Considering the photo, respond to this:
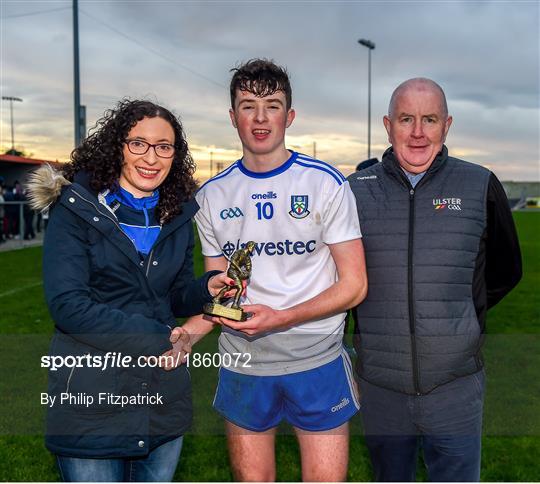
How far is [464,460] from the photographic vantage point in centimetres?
312

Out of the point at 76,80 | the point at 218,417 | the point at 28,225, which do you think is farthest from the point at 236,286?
the point at 28,225

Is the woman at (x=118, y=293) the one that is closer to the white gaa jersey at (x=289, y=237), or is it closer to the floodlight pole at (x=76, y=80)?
the white gaa jersey at (x=289, y=237)

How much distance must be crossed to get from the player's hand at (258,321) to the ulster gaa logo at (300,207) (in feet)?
1.45

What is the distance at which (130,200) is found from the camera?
106 inches

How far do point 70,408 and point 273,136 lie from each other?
4.74 feet

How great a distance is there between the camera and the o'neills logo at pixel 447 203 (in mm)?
3086

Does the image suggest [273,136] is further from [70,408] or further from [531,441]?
[531,441]

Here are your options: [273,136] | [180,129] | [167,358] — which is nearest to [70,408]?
[167,358]

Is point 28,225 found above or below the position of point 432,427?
above

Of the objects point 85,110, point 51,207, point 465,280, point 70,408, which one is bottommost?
point 70,408

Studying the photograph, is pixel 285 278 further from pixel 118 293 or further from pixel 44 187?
pixel 44 187

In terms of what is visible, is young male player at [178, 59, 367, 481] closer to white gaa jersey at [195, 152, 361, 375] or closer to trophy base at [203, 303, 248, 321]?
white gaa jersey at [195, 152, 361, 375]

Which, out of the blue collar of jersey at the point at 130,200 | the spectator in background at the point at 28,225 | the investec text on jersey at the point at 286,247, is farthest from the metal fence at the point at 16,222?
the blue collar of jersey at the point at 130,200

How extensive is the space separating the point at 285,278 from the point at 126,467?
106 cm
